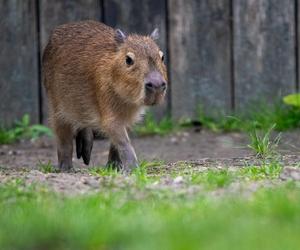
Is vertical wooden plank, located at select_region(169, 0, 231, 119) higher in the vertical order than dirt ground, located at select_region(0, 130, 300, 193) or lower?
higher

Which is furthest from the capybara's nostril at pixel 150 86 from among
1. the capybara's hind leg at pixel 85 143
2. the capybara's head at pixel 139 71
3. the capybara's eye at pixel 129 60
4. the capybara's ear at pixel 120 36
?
the capybara's hind leg at pixel 85 143

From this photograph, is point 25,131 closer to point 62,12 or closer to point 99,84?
point 62,12

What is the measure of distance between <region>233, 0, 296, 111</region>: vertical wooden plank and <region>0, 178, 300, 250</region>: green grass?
4.66 meters

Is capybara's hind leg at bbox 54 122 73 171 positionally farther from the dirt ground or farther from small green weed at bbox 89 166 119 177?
small green weed at bbox 89 166 119 177

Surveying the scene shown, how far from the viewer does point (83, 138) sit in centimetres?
839

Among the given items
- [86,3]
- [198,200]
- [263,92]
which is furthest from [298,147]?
[198,200]

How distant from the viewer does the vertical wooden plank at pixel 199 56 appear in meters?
10.3

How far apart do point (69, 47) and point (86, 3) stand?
2.13 m

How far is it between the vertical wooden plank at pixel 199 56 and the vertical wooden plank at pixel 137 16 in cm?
9

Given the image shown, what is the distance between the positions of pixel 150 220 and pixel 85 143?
3444mm

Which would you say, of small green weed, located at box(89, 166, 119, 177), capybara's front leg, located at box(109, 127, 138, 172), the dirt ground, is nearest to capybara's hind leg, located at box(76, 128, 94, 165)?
the dirt ground

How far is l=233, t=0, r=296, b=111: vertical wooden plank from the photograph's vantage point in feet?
33.9

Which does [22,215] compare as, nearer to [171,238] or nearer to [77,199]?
[77,199]

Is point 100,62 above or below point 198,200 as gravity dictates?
above
